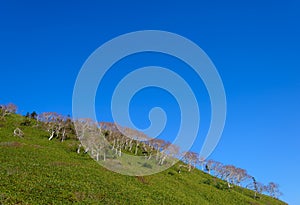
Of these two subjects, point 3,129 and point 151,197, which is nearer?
point 151,197

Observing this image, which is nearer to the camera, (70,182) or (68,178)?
(70,182)

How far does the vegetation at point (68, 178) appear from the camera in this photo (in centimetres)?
4903

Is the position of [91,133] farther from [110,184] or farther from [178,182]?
[110,184]

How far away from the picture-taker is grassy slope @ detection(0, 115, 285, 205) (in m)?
48.2

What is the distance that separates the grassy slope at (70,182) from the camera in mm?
48219

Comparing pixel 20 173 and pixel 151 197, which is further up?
pixel 151 197

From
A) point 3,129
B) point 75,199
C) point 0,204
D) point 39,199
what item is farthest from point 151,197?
point 3,129

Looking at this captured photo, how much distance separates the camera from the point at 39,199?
149 feet

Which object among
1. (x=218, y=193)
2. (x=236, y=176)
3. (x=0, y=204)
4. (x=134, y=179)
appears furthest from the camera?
(x=236, y=176)

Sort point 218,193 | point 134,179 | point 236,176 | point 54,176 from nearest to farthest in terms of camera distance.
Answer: point 54,176
point 134,179
point 218,193
point 236,176

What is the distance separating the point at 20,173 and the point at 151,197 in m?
23.3

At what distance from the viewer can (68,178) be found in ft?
191

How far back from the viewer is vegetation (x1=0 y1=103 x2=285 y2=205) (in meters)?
49.0

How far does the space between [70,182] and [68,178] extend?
95.2 inches
